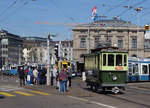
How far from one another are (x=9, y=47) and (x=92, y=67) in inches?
4178

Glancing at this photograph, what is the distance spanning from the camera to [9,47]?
12594cm

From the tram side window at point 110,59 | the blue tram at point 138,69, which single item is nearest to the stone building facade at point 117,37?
the blue tram at point 138,69

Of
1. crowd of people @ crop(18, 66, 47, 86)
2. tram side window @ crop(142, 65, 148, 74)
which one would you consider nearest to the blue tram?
tram side window @ crop(142, 65, 148, 74)

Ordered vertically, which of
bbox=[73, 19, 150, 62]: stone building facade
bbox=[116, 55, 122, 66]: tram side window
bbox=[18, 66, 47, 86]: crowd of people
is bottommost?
bbox=[18, 66, 47, 86]: crowd of people

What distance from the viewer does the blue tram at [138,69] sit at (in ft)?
121

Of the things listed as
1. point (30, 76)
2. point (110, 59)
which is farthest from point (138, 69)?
point (110, 59)

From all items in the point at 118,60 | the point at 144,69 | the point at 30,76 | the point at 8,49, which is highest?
the point at 8,49

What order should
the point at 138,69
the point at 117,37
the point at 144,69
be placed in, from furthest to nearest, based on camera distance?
1. the point at 117,37
2. the point at 144,69
3. the point at 138,69

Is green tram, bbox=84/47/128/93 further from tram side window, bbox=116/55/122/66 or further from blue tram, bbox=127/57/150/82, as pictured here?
blue tram, bbox=127/57/150/82

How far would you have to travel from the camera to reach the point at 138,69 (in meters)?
37.4

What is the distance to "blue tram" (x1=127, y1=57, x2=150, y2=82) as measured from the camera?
1451 inches

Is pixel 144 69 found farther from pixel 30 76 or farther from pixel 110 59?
pixel 110 59

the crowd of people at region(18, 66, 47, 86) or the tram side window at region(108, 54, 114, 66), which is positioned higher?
the tram side window at region(108, 54, 114, 66)

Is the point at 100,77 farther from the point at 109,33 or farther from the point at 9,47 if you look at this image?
the point at 9,47
